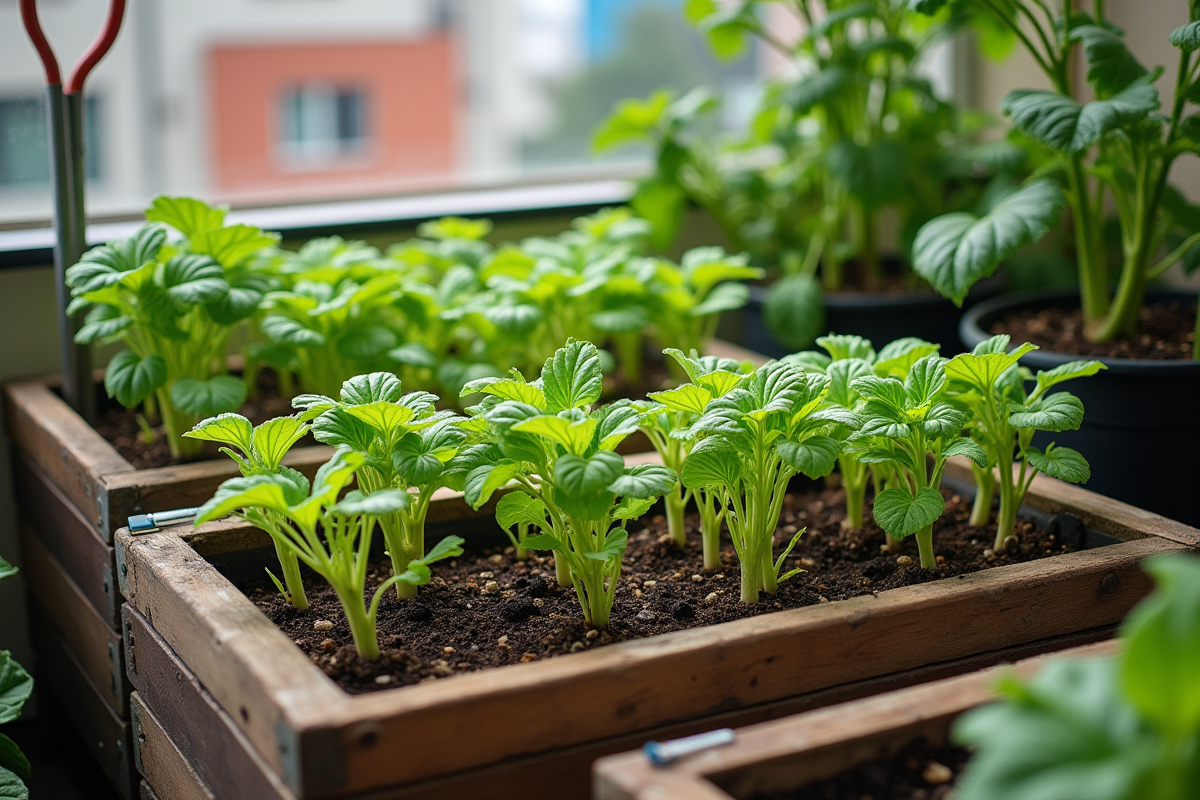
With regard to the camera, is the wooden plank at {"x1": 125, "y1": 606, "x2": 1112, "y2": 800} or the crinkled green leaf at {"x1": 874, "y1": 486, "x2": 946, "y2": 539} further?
the crinkled green leaf at {"x1": 874, "y1": 486, "x2": 946, "y2": 539}

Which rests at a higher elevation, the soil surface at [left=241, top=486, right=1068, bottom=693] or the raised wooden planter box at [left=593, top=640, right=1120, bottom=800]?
the raised wooden planter box at [left=593, top=640, right=1120, bottom=800]

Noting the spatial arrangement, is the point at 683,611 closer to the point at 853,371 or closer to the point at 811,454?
the point at 811,454

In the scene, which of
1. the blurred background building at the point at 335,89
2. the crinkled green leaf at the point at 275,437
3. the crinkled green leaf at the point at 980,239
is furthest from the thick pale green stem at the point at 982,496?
the blurred background building at the point at 335,89

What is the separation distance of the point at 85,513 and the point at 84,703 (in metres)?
0.31

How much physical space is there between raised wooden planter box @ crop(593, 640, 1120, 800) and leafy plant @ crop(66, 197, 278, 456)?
0.85 meters

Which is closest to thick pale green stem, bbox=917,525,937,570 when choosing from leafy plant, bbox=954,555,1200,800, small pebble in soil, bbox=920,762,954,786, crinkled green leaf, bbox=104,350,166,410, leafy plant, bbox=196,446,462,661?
small pebble in soil, bbox=920,762,954,786

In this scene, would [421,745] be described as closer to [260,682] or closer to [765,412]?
[260,682]

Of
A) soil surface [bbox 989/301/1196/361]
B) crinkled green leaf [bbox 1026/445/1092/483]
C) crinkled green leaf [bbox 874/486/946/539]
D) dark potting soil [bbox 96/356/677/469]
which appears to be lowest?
→ dark potting soil [bbox 96/356/677/469]

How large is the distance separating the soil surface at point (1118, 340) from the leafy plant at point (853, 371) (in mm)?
349

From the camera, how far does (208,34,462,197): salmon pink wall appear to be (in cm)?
870

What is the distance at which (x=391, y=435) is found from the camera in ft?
3.72

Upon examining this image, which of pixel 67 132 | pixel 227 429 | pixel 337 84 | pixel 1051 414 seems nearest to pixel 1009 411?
pixel 1051 414

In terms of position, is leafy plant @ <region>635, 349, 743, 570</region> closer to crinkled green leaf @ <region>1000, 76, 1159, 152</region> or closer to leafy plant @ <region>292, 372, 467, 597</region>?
leafy plant @ <region>292, 372, 467, 597</region>

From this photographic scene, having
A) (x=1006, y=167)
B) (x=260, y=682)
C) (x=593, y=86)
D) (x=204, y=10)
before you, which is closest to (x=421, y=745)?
(x=260, y=682)
